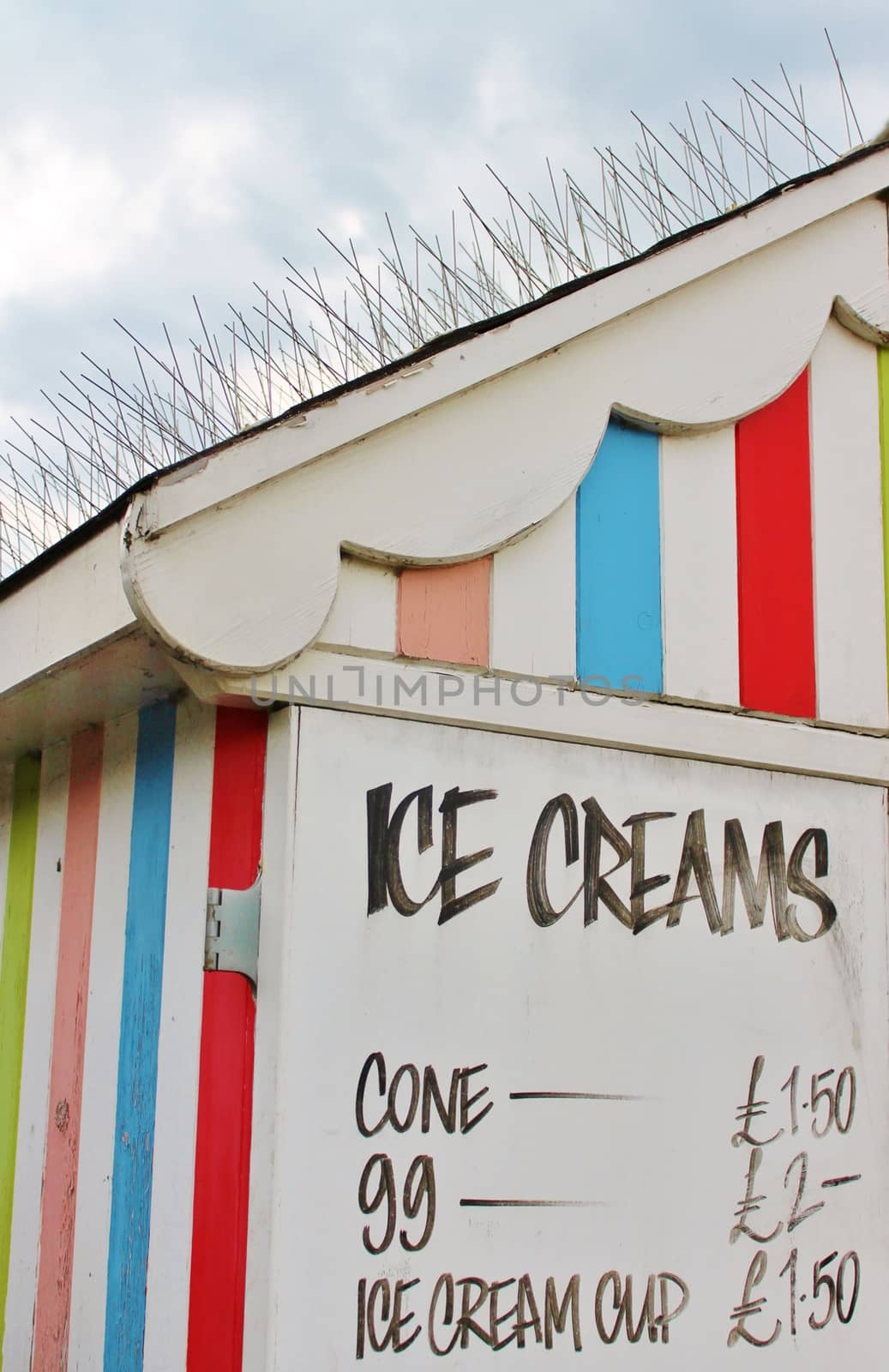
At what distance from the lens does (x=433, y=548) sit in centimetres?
245

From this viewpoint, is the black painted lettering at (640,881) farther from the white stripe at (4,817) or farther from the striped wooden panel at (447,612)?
the white stripe at (4,817)

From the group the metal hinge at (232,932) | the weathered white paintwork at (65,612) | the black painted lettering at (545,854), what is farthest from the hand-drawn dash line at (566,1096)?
the weathered white paintwork at (65,612)

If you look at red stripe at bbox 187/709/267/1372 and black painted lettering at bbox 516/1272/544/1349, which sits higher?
red stripe at bbox 187/709/267/1372

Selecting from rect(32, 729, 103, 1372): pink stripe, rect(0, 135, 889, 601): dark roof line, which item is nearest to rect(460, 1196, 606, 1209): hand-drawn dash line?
rect(32, 729, 103, 1372): pink stripe

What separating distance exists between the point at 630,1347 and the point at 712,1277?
21 centimetres

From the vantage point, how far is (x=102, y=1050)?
2725 mm

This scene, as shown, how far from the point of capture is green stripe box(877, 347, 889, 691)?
3168 mm

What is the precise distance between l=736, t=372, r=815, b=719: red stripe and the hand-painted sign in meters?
0.21

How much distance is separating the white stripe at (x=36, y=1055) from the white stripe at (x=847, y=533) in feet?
5.77

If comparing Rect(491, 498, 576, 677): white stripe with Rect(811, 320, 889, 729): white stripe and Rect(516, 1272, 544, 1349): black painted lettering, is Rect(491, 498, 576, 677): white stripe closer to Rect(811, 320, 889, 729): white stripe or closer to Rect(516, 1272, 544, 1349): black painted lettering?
Rect(811, 320, 889, 729): white stripe

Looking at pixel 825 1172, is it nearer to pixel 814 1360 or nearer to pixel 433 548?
pixel 814 1360

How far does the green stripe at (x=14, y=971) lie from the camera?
3.11 metres

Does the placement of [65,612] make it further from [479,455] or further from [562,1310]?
[562,1310]

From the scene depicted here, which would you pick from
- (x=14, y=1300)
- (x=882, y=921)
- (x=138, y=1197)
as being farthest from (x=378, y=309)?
(x=14, y=1300)
